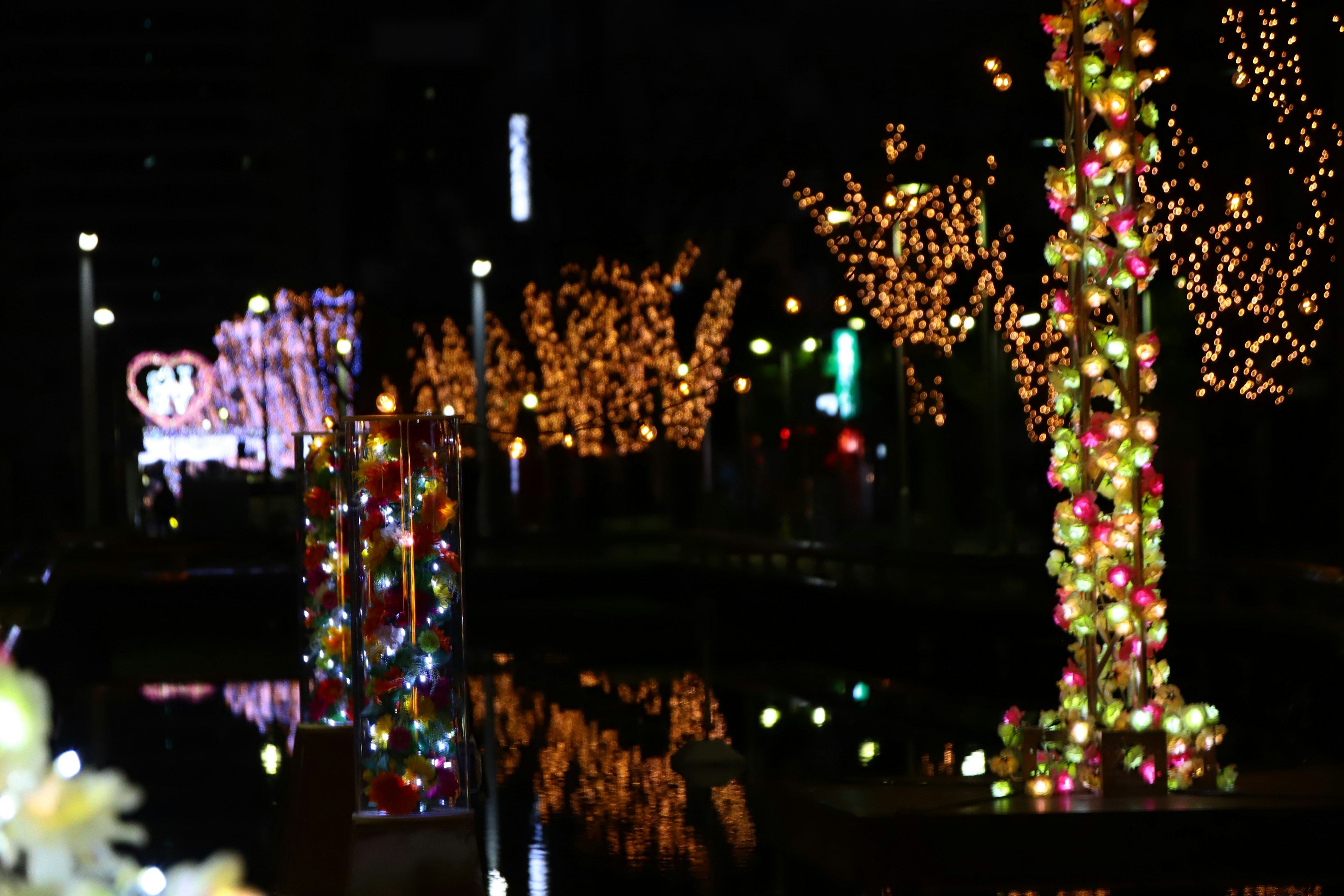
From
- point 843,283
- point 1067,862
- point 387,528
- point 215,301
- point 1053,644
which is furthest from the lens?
point 215,301

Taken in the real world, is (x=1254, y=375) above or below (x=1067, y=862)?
above

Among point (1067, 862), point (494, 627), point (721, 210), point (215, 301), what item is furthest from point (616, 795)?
point (215, 301)

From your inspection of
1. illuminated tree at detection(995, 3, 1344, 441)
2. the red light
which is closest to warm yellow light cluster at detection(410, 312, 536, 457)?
the red light

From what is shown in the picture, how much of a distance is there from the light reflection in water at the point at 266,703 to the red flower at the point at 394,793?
6469 mm

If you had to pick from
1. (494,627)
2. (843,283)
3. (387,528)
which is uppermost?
(843,283)

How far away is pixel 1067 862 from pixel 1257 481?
25.6 meters

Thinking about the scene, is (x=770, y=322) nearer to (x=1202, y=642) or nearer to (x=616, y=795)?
(x=1202, y=642)

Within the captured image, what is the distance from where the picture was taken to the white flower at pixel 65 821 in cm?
165

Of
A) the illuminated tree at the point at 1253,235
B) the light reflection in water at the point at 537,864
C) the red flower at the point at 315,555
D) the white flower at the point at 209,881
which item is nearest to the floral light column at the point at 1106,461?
the light reflection in water at the point at 537,864

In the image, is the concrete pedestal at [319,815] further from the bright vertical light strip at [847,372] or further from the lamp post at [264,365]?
the bright vertical light strip at [847,372]

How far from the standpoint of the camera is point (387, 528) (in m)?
7.09

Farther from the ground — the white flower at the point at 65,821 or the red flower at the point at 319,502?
the red flower at the point at 319,502

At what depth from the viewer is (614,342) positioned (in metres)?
36.5

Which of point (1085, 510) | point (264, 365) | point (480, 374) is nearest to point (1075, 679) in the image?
point (1085, 510)
